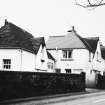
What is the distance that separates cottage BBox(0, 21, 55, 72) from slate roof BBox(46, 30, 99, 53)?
27.6 ft

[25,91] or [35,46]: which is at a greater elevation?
[35,46]

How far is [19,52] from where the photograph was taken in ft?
101

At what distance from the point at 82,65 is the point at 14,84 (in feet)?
93.8

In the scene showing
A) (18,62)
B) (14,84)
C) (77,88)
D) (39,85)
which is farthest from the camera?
(18,62)

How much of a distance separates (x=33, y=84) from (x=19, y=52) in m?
12.9

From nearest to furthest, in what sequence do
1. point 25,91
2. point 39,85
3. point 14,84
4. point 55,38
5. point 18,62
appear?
point 14,84 → point 25,91 → point 39,85 → point 18,62 → point 55,38

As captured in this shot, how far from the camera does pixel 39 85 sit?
62.5 feet

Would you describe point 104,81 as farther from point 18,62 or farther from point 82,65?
point 18,62

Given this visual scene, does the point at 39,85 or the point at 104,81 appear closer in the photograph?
the point at 39,85

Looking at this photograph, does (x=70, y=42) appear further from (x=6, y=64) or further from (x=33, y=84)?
(x=33, y=84)

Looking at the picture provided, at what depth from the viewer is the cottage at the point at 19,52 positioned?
1217 inches

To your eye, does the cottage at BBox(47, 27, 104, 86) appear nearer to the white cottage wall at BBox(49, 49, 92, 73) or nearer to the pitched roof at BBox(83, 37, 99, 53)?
the white cottage wall at BBox(49, 49, 92, 73)

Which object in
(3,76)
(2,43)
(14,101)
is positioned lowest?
(14,101)

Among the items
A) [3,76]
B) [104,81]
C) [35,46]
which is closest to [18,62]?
[35,46]
